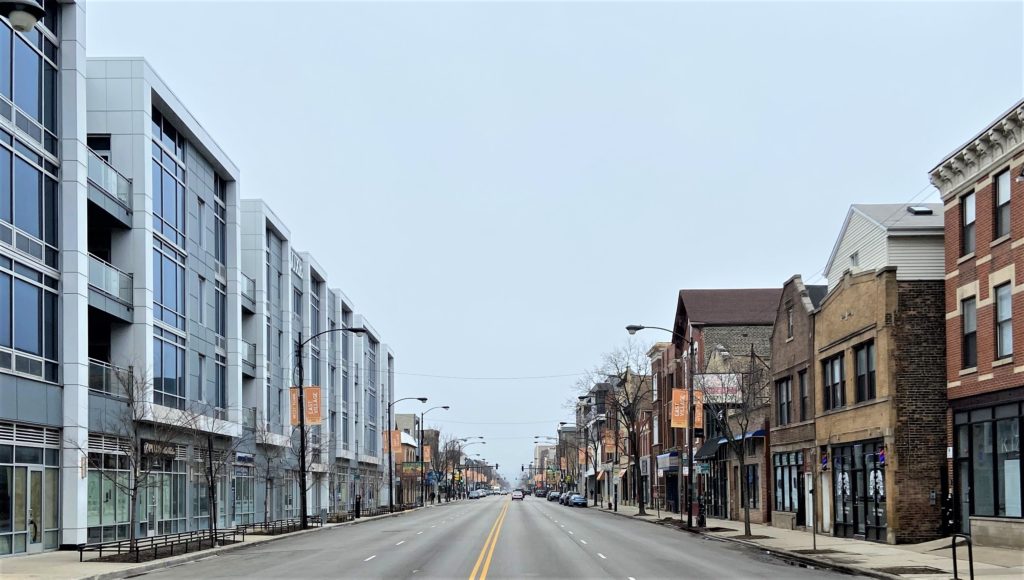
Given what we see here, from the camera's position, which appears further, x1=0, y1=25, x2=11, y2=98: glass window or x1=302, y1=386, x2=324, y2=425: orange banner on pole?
x1=302, y1=386, x2=324, y2=425: orange banner on pole

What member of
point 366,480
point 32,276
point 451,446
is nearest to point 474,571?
point 32,276

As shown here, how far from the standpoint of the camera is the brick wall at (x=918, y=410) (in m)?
33.8

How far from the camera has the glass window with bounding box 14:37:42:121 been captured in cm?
3306

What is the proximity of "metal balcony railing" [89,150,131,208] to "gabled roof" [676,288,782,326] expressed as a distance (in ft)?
124

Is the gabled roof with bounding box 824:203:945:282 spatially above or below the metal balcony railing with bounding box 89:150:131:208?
below

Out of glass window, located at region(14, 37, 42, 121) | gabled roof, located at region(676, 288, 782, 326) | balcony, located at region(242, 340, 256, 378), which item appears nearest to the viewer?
glass window, located at region(14, 37, 42, 121)

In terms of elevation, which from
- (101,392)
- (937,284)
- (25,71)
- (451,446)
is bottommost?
(451,446)

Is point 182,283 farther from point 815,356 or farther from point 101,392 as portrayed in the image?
point 815,356

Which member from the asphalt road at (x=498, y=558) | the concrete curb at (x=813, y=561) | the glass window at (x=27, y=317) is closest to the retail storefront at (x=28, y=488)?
the glass window at (x=27, y=317)

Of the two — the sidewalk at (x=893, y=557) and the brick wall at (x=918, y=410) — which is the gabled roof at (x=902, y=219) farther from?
the sidewalk at (x=893, y=557)

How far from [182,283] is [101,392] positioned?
427 inches

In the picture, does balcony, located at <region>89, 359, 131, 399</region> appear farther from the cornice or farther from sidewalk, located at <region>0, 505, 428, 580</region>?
the cornice

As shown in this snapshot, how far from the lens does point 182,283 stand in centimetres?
4862

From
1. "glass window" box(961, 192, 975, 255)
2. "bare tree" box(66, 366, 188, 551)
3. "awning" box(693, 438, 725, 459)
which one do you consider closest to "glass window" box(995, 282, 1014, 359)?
"glass window" box(961, 192, 975, 255)
